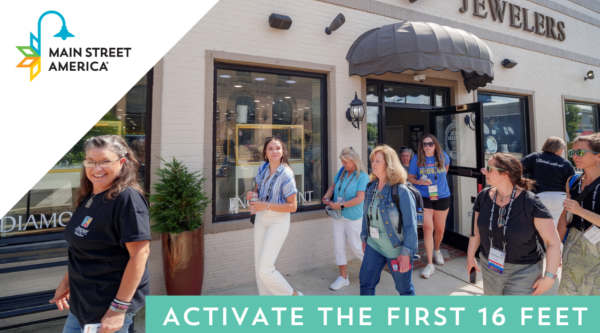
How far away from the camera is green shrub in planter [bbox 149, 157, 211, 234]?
11.5ft

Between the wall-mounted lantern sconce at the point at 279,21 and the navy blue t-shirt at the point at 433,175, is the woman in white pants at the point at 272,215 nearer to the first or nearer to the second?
the wall-mounted lantern sconce at the point at 279,21

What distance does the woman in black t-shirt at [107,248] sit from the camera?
1840 mm

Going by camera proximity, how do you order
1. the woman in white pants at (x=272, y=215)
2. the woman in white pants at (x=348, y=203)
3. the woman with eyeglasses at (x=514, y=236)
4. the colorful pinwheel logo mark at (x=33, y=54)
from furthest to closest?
the woman in white pants at (x=348, y=203), the colorful pinwheel logo mark at (x=33, y=54), the woman in white pants at (x=272, y=215), the woman with eyeglasses at (x=514, y=236)

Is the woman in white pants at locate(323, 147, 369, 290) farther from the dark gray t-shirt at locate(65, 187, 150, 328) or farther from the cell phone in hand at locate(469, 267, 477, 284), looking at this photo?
the dark gray t-shirt at locate(65, 187, 150, 328)

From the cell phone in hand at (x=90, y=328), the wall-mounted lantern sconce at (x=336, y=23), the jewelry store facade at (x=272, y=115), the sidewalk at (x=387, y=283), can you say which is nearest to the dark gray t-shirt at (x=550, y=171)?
the jewelry store facade at (x=272, y=115)

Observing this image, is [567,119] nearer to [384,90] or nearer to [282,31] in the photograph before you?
[384,90]

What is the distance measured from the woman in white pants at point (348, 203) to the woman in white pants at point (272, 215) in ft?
2.99

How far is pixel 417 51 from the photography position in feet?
15.0

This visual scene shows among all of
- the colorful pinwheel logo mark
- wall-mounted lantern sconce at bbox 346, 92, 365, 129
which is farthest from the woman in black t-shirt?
wall-mounted lantern sconce at bbox 346, 92, 365, 129

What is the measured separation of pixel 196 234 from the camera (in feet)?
12.0

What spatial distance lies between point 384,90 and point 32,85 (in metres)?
5.12

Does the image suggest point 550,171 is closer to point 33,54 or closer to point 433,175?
point 433,175

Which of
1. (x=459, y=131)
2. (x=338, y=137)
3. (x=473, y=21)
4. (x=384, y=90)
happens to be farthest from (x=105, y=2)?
(x=473, y=21)

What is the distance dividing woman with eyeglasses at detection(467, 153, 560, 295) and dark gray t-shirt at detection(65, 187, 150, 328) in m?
2.52
